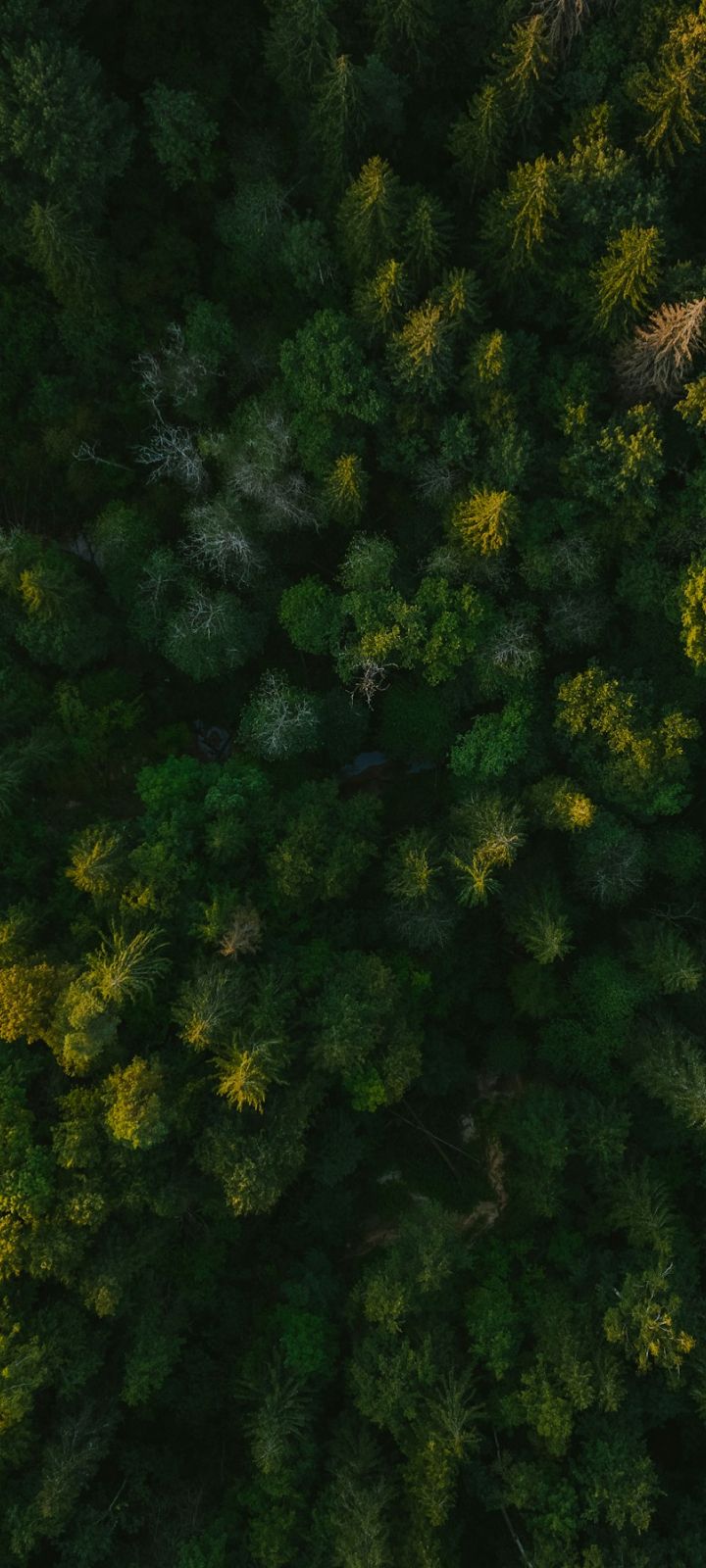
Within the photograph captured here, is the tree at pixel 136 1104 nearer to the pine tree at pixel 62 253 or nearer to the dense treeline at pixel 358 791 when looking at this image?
the dense treeline at pixel 358 791

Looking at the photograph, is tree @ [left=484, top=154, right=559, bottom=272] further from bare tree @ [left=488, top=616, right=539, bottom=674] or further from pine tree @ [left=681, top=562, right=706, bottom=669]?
bare tree @ [left=488, top=616, right=539, bottom=674]

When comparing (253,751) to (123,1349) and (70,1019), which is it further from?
(123,1349)

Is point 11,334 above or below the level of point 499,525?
below

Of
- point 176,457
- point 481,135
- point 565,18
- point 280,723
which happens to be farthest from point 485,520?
point 565,18

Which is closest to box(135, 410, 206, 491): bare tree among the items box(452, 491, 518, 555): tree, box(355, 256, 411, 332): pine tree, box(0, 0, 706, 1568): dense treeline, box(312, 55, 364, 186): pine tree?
box(0, 0, 706, 1568): dense treeline

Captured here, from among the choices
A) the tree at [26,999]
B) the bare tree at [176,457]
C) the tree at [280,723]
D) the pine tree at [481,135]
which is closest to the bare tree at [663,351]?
the pine tree at [481,135]

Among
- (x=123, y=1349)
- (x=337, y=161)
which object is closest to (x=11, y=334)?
(x=337, y=161)
